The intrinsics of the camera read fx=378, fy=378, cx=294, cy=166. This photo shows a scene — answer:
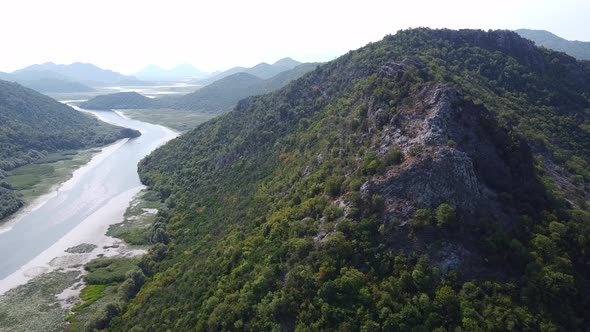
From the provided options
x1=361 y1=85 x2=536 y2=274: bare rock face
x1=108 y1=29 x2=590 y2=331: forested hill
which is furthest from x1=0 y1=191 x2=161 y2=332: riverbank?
x1=361 y1=85 x2=536 y2=274: bare rock face

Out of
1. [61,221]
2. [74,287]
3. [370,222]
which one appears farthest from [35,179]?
[370,222]

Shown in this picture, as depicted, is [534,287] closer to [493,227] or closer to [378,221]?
[493,227]

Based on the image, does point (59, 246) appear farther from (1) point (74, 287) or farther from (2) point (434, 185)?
(2) point (434, 185)

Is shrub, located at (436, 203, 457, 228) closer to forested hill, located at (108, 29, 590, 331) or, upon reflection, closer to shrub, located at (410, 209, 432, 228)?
forested hill, located at (108, 29, 590, 331)

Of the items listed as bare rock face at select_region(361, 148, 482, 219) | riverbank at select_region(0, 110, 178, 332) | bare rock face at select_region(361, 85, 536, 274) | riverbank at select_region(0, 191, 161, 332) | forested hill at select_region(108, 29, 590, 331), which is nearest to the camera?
forested hill at select_region(108, 29, 590, 331)

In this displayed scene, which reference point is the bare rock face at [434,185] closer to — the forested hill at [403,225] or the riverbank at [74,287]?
the forested hill at [403,225]
